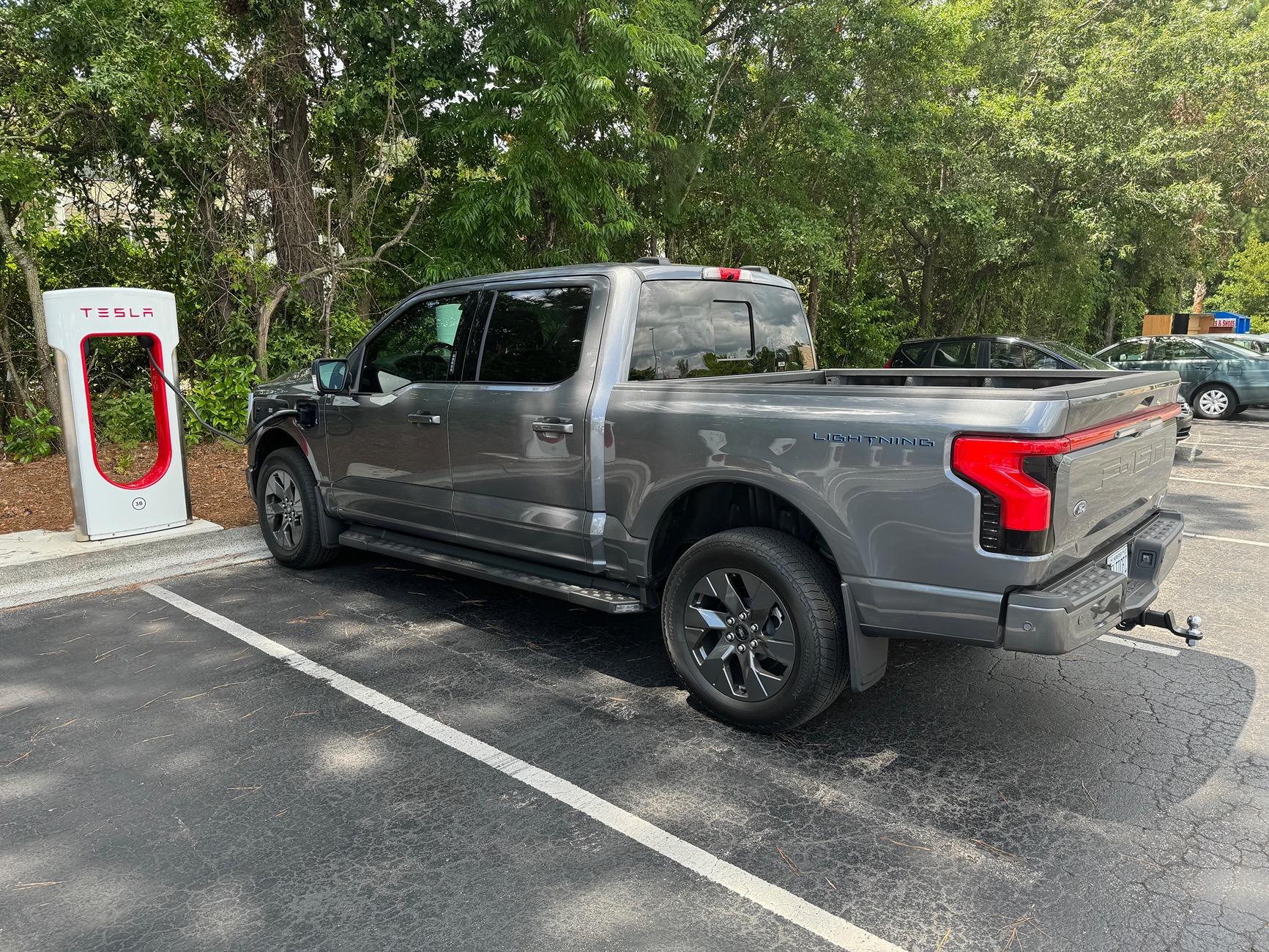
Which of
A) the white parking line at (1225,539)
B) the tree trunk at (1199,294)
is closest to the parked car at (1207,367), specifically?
the white parking line at (1225,539)

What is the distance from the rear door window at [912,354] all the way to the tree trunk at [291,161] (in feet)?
25.9

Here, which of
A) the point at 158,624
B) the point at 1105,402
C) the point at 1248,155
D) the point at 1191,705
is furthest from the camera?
the point at 1248,155

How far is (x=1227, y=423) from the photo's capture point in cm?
1516

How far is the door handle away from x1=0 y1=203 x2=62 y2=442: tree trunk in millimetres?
6530

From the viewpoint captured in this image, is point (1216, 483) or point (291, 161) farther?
point (291, 161)

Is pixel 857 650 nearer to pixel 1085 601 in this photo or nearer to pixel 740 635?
pixel 740 635

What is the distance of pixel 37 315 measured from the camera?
31.2ft

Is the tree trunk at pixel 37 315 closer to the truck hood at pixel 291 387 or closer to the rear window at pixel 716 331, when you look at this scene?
the truck hood at pixel 291 387

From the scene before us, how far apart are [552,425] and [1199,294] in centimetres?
4305

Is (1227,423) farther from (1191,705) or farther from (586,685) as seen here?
(586,685)

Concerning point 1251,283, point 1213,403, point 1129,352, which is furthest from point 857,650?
point 1251,283

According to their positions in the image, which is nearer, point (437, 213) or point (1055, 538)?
point (1055, 538)

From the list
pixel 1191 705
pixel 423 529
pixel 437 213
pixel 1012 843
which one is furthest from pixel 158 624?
pixel 437 213

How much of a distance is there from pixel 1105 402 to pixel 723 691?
72.6 inches
